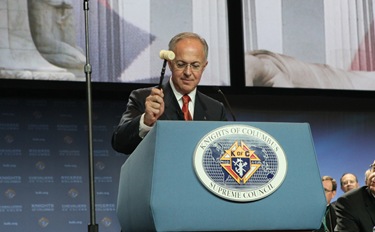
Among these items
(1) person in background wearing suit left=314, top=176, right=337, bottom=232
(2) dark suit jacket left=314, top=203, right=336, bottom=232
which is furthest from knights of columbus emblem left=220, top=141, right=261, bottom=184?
(2) dark suit jacket left=314, top=203, right=336, bottom=232

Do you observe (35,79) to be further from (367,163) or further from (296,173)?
(296,173)

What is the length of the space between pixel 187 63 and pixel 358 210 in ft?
8.39

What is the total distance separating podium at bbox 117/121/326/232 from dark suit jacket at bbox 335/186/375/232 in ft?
9.17

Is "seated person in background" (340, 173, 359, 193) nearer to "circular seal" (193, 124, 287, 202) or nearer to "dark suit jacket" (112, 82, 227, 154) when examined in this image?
"dark suit jacket" (112, 82, 227, 154)

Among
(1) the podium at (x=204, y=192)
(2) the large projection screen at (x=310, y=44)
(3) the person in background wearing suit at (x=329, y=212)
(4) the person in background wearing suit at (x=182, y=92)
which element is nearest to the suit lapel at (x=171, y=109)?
(4) the person in background wearing suit at (x=182, y=92)

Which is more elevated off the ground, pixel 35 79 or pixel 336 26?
pixel 336 26

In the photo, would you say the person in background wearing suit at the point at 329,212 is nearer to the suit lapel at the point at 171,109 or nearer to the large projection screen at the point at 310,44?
the large projection screen at the point at 310,44

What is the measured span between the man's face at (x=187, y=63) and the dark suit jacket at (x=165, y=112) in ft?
0.15

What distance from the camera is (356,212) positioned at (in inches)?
167

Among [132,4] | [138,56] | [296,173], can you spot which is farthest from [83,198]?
[296,173]

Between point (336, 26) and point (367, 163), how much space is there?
126 cm

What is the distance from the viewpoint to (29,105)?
5547 mm

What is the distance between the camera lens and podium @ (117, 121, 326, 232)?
1.43 m

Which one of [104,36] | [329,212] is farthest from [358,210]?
[104,36]
